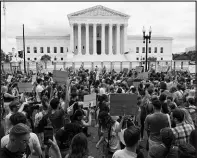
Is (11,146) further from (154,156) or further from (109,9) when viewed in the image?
(109,9)

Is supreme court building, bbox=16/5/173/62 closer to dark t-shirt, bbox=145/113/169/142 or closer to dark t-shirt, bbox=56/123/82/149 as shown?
dark t-shirt, bbox=145/113/169/142

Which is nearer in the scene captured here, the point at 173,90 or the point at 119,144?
the point at 119,144

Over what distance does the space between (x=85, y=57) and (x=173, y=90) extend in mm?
55855

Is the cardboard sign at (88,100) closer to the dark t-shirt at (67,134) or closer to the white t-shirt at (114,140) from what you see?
the white t-shirt at (114,140)

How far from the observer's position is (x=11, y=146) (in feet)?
9.82

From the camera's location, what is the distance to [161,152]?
325cm

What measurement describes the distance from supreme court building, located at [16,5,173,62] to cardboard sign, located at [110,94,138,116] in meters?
54.8

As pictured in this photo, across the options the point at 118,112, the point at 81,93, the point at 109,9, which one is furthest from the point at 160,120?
the point at 109,9

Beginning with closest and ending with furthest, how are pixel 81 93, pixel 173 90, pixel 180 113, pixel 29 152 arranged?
pixel 29 152, pixel 180 113, pixel 81 93, pixel 173 90

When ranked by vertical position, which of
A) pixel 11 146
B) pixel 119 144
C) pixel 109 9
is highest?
pixel 109 9

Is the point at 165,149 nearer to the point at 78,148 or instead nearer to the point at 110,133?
Answer: the point at 78,148

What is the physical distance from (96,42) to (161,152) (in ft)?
221

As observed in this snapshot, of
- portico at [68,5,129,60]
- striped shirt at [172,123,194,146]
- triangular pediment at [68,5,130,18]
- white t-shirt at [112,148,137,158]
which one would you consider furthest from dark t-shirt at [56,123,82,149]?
triangular pediment at [68,5,130,18]

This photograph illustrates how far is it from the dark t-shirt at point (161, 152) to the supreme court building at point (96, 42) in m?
56.1
